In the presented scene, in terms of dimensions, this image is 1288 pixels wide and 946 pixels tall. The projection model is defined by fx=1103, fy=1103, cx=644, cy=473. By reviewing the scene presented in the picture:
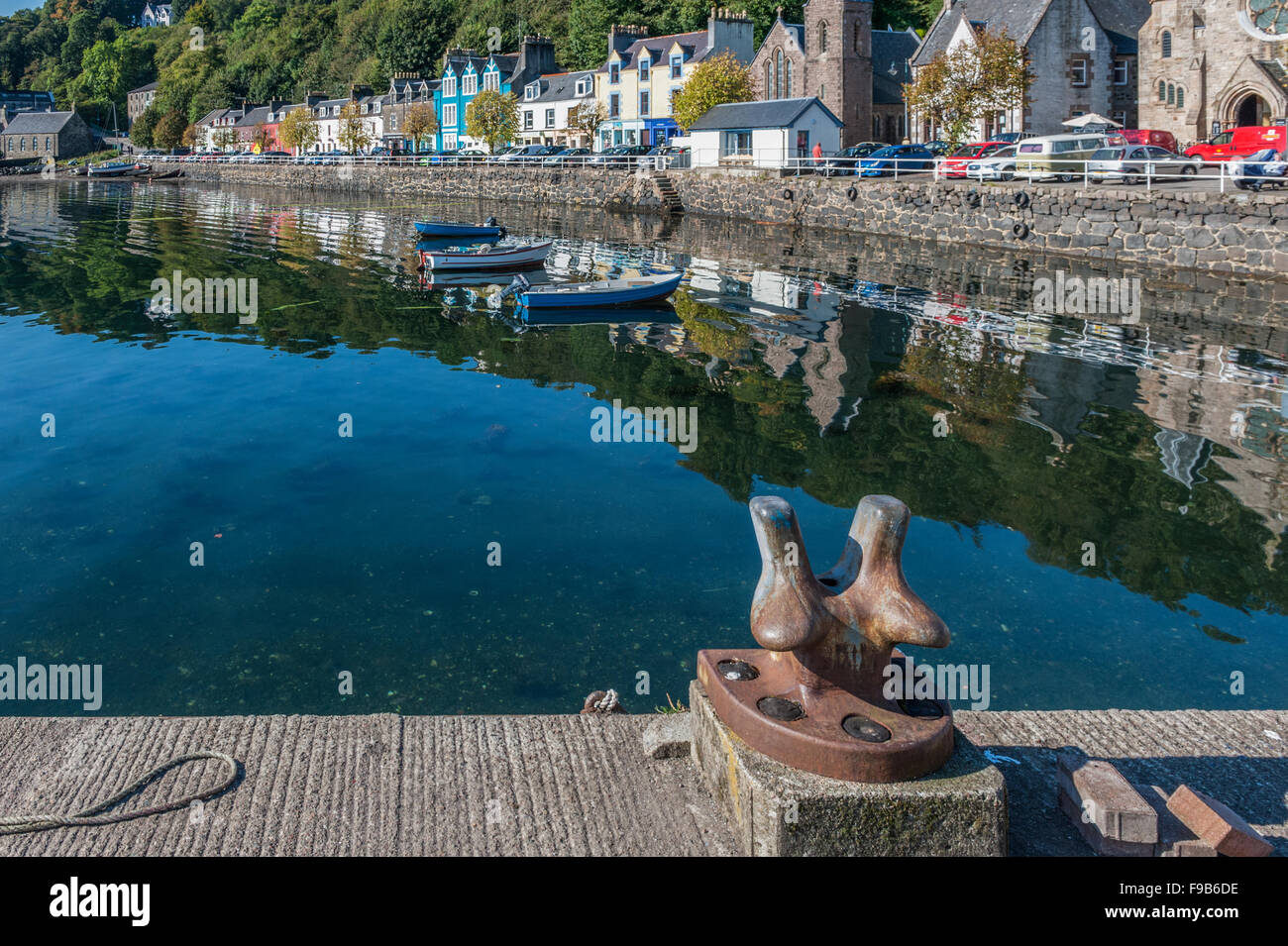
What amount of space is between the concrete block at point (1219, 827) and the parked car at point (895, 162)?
4775cm

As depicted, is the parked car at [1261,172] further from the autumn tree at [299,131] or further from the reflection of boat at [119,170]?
the reflection of boat at [119,170]

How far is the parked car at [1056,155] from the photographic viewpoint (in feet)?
139

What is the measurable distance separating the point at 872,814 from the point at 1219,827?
139 centimetres

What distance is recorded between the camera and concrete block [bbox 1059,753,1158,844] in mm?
4457

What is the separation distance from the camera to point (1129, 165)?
40.3 meters

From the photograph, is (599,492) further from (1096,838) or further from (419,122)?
(419,122)

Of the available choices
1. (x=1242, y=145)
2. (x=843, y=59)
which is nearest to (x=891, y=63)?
(x=843, y=59)

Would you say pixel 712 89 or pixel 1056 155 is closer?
pixel 1056 155

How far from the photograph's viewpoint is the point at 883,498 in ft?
15.5

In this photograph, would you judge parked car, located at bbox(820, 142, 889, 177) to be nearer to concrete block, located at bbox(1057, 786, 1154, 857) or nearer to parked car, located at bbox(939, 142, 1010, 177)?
parked car, located at bbox(939, 142, 1010, 177)

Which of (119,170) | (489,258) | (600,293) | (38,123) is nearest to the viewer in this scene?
(600,293)

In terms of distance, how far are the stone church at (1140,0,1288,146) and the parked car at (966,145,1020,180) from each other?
1496cm
